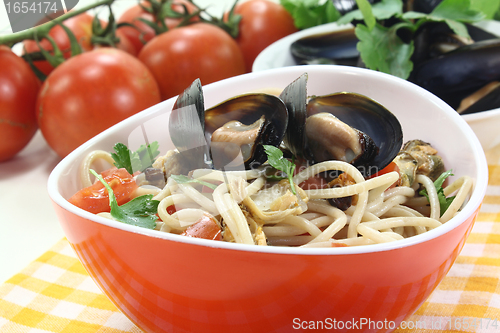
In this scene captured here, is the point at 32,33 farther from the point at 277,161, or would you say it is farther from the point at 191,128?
the point at 277,161

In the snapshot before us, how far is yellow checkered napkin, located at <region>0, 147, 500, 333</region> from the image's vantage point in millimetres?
1466

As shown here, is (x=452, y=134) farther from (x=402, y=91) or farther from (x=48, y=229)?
(x=48, y=229)

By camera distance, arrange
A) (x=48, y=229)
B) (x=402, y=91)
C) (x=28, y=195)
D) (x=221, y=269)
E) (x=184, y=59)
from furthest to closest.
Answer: (x=184, y=59), (x=28, y=195), (x=48, y=229), (x=402, y=91), (x=221, y=269)

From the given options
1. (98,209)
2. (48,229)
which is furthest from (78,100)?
(98,209)

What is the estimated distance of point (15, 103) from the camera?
9.05 ft

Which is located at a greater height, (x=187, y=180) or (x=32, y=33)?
(x=32, y=33)

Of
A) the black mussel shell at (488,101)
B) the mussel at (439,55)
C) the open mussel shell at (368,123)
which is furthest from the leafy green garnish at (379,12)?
the open mussel shell at (368,123)

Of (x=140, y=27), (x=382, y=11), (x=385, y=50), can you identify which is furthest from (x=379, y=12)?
(x=140, y=27)

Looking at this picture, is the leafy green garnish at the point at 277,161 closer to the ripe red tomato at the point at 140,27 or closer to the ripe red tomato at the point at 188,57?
the ripe red tomato at the point at 188,57

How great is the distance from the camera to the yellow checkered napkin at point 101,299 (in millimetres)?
1466

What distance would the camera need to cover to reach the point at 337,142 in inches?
56.8

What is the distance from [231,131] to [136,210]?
379 mm

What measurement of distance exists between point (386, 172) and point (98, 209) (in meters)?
0.95

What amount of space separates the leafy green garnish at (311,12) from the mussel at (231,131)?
7.25 ft
